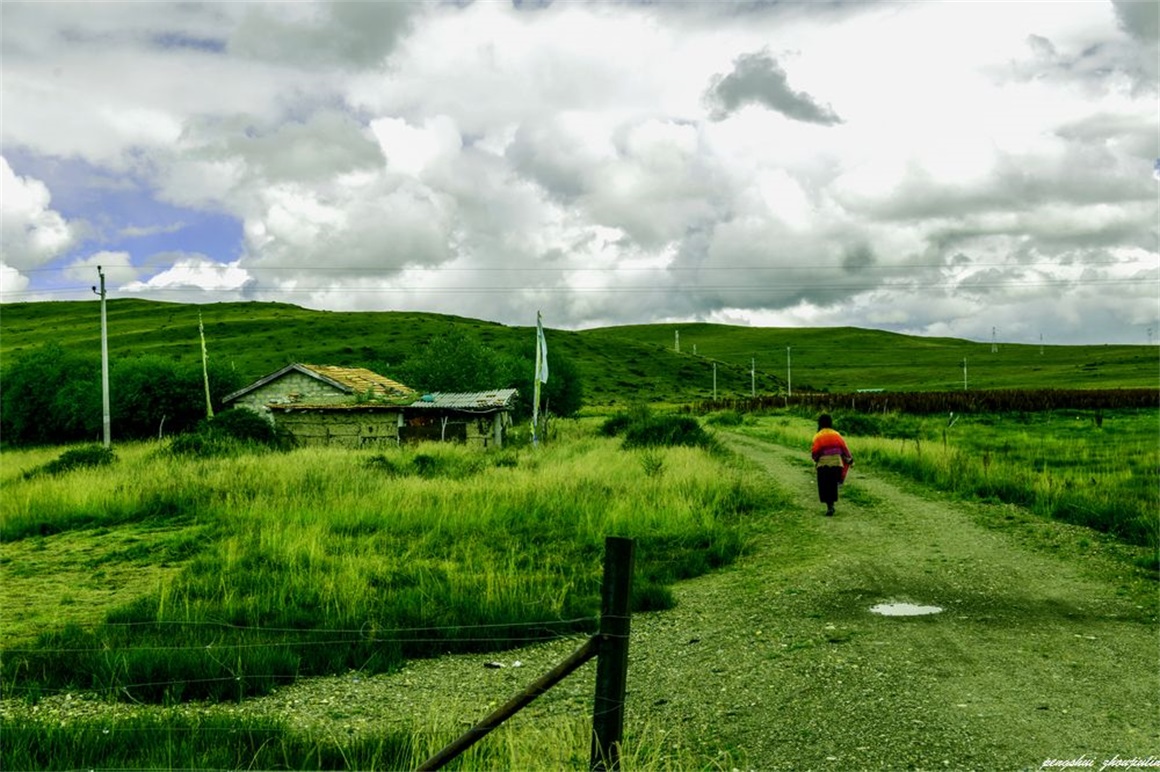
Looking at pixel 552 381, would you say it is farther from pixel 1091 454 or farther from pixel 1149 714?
pixel 1149 714

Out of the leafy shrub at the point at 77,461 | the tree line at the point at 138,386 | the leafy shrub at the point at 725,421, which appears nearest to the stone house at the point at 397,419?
the leafy shrub at the point at 77,461

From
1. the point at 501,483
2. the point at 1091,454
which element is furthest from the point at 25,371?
the point at 1091,454

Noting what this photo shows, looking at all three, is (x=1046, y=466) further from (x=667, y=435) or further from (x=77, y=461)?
(x=77, y=461)

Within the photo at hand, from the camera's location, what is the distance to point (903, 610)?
27.7 ft

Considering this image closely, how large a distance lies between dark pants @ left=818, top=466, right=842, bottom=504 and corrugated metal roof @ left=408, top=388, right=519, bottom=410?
19.8 m

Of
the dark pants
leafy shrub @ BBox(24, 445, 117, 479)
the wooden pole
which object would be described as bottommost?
leafy shrub @ BBox(24, 445, 117, 479)

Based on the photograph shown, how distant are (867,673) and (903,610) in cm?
206

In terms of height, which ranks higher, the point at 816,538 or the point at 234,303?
the point at 234,303

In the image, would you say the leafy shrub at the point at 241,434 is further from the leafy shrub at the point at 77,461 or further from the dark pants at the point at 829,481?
the dark pants at the point at 829,481

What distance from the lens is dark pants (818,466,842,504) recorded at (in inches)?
558

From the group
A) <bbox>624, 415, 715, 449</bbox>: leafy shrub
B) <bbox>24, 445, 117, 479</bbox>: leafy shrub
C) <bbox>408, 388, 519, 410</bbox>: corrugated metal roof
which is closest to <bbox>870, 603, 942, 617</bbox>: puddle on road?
<bbox>624, 415, 715, 449</bbox>: leafy shrub

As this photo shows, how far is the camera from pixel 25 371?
52406 millimetres

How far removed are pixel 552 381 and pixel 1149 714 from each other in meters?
57.7

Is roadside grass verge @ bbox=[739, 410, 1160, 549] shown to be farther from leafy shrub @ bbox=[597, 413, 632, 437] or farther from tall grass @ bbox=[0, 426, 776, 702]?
leafy shrub @ bbox=[597, 413, 632, 437]
